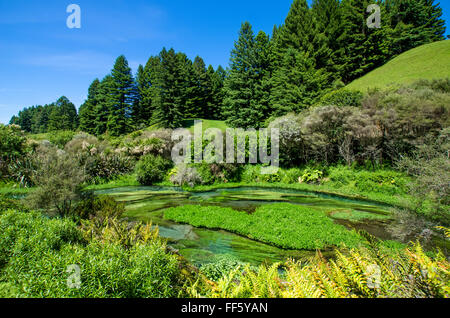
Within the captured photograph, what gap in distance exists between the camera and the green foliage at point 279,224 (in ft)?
23.5

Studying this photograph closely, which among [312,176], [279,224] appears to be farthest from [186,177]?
[279,224]

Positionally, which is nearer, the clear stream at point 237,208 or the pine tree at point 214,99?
the clear stream at point 237,208

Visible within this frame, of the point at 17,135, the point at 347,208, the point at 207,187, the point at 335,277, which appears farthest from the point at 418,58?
the point at 17,135

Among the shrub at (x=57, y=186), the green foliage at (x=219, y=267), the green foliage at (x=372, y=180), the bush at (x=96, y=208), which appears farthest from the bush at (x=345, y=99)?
the shrub at (x=57, y=186)

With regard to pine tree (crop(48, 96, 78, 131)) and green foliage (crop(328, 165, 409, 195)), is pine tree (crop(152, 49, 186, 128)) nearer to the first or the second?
green foliage (crop(328, 165, 409, 195))

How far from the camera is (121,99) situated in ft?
134

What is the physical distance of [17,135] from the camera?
19297mm

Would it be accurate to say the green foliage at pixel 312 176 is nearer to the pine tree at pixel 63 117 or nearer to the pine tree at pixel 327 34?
the pine tree at pixel 327 34

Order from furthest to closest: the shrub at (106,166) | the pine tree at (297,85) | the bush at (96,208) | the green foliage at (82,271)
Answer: the pine tree at (297,85) → the shrub at (106,166) → the bush at (96,208) → the green foliage at (82,271)

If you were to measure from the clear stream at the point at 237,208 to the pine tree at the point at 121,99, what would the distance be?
29.5 meters

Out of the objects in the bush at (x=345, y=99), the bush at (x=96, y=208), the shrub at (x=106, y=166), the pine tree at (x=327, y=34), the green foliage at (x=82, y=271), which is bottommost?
the bush at (x=96, y=208)

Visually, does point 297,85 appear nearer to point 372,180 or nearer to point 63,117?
point 372,180

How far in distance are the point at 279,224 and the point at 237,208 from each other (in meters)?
3.41
